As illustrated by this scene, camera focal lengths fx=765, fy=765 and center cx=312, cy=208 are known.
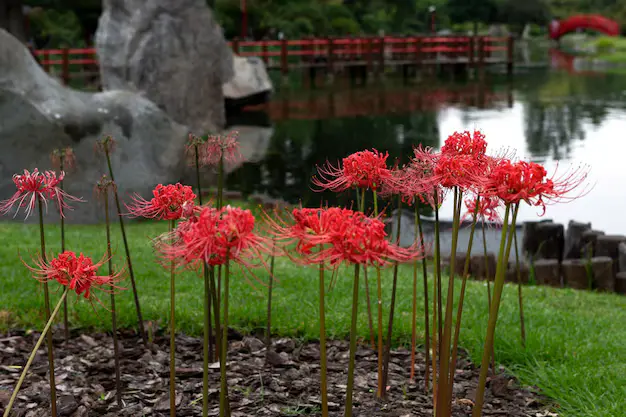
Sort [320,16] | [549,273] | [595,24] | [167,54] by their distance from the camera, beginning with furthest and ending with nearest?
1. [595,24]
2. [320,16]
3. [167,54]
4. [549,273]

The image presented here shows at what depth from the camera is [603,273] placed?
18.9 feet

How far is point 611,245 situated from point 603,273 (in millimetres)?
426

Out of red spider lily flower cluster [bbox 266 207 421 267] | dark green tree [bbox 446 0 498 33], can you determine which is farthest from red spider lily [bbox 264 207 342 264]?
dark green tree [bbox 446 0 498 33]

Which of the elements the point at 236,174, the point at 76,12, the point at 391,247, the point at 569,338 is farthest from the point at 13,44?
the point at 76,12

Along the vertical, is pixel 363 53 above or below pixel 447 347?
above

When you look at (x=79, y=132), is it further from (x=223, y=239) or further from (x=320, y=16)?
(x=320, y=16)

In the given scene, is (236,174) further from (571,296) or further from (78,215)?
(571,296)

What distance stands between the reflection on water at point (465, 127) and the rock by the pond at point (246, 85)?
57 centimetres

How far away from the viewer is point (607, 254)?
614cm

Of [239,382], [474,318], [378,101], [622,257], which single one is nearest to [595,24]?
[378,101]

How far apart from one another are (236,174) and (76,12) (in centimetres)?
1940

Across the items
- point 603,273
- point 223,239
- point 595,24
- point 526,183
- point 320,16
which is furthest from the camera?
point 595,24

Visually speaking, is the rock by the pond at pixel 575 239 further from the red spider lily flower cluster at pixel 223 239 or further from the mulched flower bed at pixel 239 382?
the red spider lily flower cluster at pixel 223 239

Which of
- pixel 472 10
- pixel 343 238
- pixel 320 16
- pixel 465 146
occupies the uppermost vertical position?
pixel 472 10
